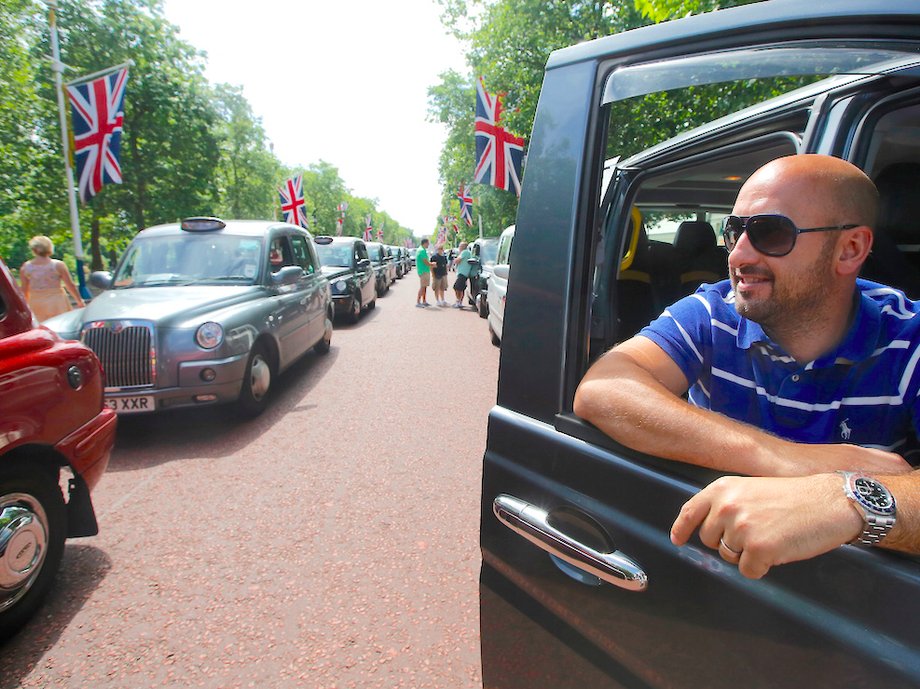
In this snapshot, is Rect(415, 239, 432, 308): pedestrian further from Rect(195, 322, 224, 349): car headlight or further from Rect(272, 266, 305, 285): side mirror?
Rect(195, 322, 224, 349): car headlight

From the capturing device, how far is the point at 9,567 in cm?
235

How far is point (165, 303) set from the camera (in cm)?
507

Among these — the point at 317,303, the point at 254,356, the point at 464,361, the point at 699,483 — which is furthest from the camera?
the point at 464,361

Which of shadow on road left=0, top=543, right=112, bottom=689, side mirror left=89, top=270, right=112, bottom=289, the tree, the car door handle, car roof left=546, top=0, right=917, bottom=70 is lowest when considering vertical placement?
shadow on road left=0, top=543, right=112, bottom=689

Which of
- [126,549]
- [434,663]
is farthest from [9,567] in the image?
[434,663]

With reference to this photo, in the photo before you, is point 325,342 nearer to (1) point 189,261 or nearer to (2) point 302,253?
(2) point 302,253

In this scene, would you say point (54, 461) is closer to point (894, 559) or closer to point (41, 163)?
point (894, 559)

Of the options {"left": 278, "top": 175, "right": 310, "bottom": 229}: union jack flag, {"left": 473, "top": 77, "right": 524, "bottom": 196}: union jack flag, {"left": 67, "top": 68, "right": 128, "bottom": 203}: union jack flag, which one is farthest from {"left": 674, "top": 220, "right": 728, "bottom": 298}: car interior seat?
{"left": 278, "top": 175, "right": 310, "bottom": 229}: union jack flag

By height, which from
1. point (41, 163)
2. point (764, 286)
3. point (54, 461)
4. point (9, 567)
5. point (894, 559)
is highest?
point (41, 163)

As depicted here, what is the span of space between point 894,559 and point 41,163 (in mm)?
26960

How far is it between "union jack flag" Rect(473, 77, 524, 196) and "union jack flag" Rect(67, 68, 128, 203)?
26.3ft

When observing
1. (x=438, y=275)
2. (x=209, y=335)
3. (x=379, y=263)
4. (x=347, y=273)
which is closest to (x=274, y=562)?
(x=209, y=335)

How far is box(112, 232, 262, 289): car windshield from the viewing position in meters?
5.92

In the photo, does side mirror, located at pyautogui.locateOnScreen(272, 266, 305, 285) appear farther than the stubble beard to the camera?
Yes
